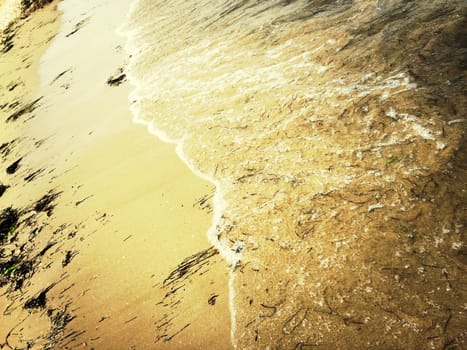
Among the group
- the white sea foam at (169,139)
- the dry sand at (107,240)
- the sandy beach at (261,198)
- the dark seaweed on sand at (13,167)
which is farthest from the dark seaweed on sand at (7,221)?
the white sea foam at (169,139)

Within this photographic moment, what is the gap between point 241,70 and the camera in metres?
7.68

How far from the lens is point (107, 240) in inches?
205

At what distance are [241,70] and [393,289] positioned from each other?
5974 millimetres

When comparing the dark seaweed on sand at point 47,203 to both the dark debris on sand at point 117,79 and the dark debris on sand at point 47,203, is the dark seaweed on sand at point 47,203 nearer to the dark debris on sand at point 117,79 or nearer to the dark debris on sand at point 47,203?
the dark debris on sand at point 47,203

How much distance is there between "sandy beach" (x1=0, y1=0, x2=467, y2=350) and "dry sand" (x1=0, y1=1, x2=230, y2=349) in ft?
0.09

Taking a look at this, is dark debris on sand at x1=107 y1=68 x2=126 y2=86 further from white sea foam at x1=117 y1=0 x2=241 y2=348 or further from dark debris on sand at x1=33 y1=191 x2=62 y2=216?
dark debris on sand at x1=33 y1=191 x2=62 y2=216

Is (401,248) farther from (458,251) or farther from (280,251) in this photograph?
(280,251)

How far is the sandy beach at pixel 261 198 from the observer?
135 inches

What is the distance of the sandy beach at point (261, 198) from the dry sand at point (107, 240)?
0.09ft

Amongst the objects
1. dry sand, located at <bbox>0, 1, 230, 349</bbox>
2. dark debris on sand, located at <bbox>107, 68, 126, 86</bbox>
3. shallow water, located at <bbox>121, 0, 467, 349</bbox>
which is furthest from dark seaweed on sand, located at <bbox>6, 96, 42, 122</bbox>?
shallow water, located at <bbox>121, 0, 467, 349</bbox>

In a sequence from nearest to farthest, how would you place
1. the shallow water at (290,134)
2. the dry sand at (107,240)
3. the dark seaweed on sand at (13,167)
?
the shallow water at (290,134)
the dry sand at (107,240)
the dark seaweed on sand at (13,167)

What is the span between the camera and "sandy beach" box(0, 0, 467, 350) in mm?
3431

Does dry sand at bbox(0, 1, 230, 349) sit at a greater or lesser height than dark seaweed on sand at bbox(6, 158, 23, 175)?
lesser

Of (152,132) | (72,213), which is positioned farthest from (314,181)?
(72,213)
